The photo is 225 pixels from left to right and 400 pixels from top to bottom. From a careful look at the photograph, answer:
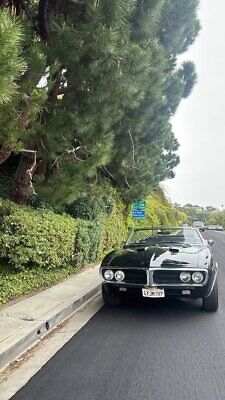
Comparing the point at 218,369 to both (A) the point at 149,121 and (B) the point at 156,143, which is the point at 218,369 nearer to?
(A) the point at 149,121

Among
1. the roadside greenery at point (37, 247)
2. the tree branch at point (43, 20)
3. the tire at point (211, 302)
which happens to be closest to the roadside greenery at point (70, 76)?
the tree branch at point (43, 20)

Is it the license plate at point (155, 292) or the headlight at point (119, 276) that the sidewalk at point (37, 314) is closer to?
the headlight at point (119, 276)

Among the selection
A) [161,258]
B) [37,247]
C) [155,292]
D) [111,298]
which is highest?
[37,247]

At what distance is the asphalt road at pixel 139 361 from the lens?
3408 mm

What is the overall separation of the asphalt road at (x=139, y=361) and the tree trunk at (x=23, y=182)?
2.94 m

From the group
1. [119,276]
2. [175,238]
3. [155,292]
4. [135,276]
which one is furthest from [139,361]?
[175,238]

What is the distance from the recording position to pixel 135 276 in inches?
236

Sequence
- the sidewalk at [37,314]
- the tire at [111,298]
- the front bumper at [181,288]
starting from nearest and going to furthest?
the sidewalk at [37,314] → the front bumper at [181,288] → the tire at [111,298]

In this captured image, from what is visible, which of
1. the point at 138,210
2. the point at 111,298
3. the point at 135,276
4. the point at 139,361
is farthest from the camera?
the point at 138,210

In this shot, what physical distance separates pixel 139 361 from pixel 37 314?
6.74 ft

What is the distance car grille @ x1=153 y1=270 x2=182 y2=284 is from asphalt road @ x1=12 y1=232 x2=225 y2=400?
1.86 feet

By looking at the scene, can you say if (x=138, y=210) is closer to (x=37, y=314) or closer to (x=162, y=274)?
(x=162, y=274)

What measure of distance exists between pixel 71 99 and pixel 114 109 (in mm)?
794

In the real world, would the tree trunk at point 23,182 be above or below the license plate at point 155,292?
above
